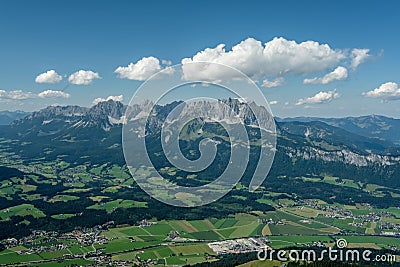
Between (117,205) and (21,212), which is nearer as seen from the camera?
(21,212)

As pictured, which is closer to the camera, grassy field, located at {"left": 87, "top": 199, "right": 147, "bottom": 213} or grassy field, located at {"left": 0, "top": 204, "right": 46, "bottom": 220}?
grassy field, located at {"left": 0, "top": 204, "right": 46, "bottom": 220}

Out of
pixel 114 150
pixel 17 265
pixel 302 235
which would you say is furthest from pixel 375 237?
pixel 114 150

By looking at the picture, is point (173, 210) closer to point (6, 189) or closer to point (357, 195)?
point (6, 189)

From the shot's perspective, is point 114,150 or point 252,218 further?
point 114,150

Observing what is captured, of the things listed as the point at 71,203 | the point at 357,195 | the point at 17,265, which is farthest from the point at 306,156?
the point at 17,265

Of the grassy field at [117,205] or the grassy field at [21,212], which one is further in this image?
the grassy field at [117,205]

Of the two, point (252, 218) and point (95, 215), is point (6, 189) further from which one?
point (252, 218)

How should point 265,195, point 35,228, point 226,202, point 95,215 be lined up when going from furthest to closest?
point 265,195
point 226,202
point 95,215
point 35,228

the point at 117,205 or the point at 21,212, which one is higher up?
the point at 21,212

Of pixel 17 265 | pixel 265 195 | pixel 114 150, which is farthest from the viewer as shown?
pixel 114 150

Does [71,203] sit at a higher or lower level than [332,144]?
lower
